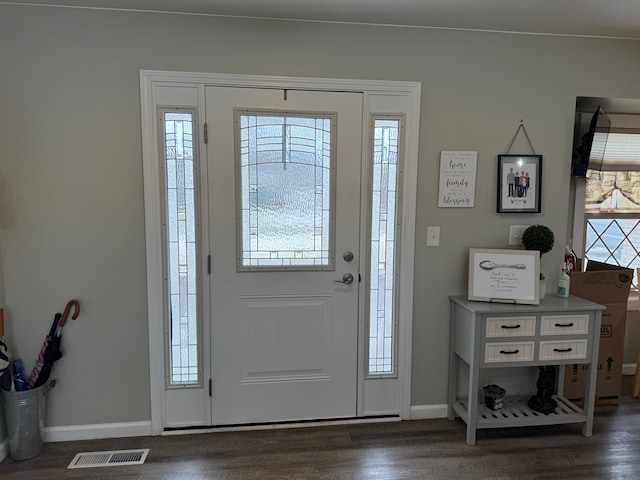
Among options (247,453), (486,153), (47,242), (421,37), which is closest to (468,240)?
(486,153)

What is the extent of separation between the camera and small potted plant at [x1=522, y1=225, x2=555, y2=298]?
2477mm

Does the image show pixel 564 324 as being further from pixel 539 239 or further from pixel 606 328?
pixel 606 328

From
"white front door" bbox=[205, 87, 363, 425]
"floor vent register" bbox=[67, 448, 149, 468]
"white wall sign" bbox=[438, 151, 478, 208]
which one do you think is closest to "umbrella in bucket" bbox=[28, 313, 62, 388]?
"floor vent register" bbox=[67, 448, 149, 468]

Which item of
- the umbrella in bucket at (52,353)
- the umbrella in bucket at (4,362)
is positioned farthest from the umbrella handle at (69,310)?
the umbrella in bucket at (4,362)

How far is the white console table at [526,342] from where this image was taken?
235 centimetres

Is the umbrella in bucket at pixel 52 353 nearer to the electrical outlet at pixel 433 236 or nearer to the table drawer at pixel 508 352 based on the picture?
the electrical outlet at pixel 433 236

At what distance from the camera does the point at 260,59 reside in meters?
2.33

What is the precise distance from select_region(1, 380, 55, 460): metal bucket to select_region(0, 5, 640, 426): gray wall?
152 mm

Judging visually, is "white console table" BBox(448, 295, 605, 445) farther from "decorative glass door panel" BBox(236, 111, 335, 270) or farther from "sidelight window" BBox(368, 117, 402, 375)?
"decorative glass door panel" BBox(236, 111, 335, 270)

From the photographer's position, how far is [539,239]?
248 centimetres

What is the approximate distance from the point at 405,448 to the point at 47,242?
2.23 meters

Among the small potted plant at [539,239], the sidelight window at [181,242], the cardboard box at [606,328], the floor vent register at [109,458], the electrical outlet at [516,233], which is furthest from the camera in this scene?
the cardboard box at [606,328]

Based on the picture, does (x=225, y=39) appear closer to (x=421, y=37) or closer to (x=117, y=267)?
(x=421, y=37)

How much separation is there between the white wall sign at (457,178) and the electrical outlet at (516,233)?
0.33 m
